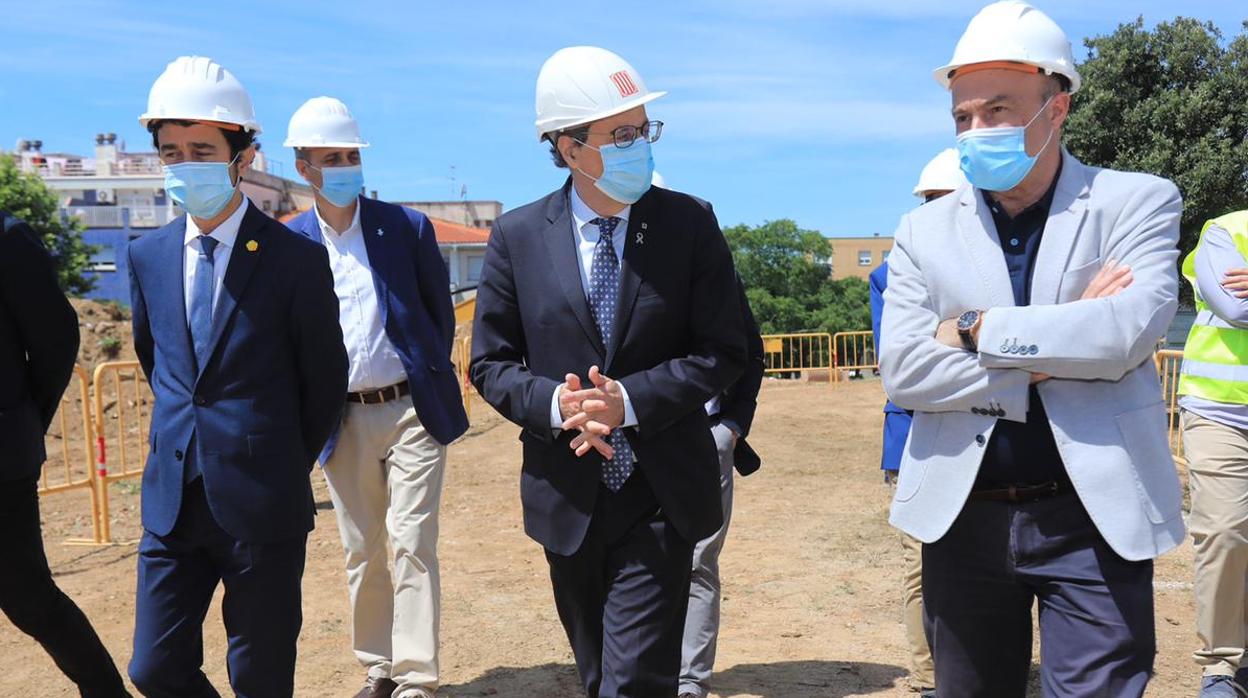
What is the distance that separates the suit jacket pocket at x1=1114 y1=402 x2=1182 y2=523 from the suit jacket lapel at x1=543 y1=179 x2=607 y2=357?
1.50 metres

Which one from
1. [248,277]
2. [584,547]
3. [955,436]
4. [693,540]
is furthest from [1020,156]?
[248,277]

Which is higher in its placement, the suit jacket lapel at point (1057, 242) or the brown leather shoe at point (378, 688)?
the suit jacket lapel at point (1057, 242)

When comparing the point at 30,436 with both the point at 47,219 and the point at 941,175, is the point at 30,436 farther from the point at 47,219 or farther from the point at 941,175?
the point at 47,219

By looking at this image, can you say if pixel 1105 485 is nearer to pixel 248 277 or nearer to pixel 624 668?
pixel 624 668

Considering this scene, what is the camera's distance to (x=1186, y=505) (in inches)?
383

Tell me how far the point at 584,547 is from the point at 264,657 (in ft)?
3.64

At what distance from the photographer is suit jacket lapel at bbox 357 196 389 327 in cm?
513

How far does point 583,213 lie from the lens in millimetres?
3643

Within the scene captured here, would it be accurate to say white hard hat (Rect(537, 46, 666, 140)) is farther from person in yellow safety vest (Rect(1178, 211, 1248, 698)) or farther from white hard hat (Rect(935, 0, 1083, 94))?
person in yellow safety vest (Rect(1178, 211, 1248, 698))

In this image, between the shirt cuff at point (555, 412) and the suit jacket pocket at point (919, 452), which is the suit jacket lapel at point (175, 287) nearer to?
the shirt cuff at point (555, 412)

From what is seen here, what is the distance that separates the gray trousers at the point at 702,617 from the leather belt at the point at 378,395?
151 cm

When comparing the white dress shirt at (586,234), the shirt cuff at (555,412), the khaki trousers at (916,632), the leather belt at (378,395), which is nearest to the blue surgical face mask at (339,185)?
the leather belt at (378,395)

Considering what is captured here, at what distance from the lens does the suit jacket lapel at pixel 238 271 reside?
3621 millimetres

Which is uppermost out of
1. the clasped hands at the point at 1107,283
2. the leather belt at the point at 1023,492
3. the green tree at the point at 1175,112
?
the green tree at the point at 1175,112
